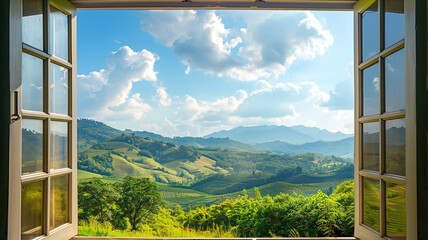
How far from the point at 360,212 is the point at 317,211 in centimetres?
64

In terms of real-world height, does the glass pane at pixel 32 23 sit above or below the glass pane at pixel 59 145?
above

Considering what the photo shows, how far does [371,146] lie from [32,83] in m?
1.89

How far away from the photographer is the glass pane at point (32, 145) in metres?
1.26

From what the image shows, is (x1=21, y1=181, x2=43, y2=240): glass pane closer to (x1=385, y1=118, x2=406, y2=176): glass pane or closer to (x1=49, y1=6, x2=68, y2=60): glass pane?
(x1=49, y1=6, x2=68, y2=60): glass pane

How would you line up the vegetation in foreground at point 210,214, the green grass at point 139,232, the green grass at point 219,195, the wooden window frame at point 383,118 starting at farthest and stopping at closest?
1. the green grass at point 219,195
2. the green grass at point 139,232
3. the vegetation in foreground at point 210,214
4. the wooden window frame at point 383,118

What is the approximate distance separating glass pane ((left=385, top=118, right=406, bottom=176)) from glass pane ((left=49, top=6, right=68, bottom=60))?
189 cm

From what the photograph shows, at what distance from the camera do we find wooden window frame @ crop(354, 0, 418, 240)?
1.08 m

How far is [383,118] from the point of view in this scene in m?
1.35

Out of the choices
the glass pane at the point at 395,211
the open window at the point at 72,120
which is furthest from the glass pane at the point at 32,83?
the glass pane at the point at 395,211

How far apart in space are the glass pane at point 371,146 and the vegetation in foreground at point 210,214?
835mm

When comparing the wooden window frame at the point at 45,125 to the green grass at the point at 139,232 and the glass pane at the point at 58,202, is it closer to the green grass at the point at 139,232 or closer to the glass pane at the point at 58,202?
the glass pane at the point at 58,202

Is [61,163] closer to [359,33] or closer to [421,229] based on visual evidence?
[421,229]

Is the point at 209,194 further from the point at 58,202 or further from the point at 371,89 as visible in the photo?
the point at 371,89

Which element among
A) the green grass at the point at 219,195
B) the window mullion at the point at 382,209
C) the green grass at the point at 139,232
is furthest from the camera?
the green grass at the point at 219,195
